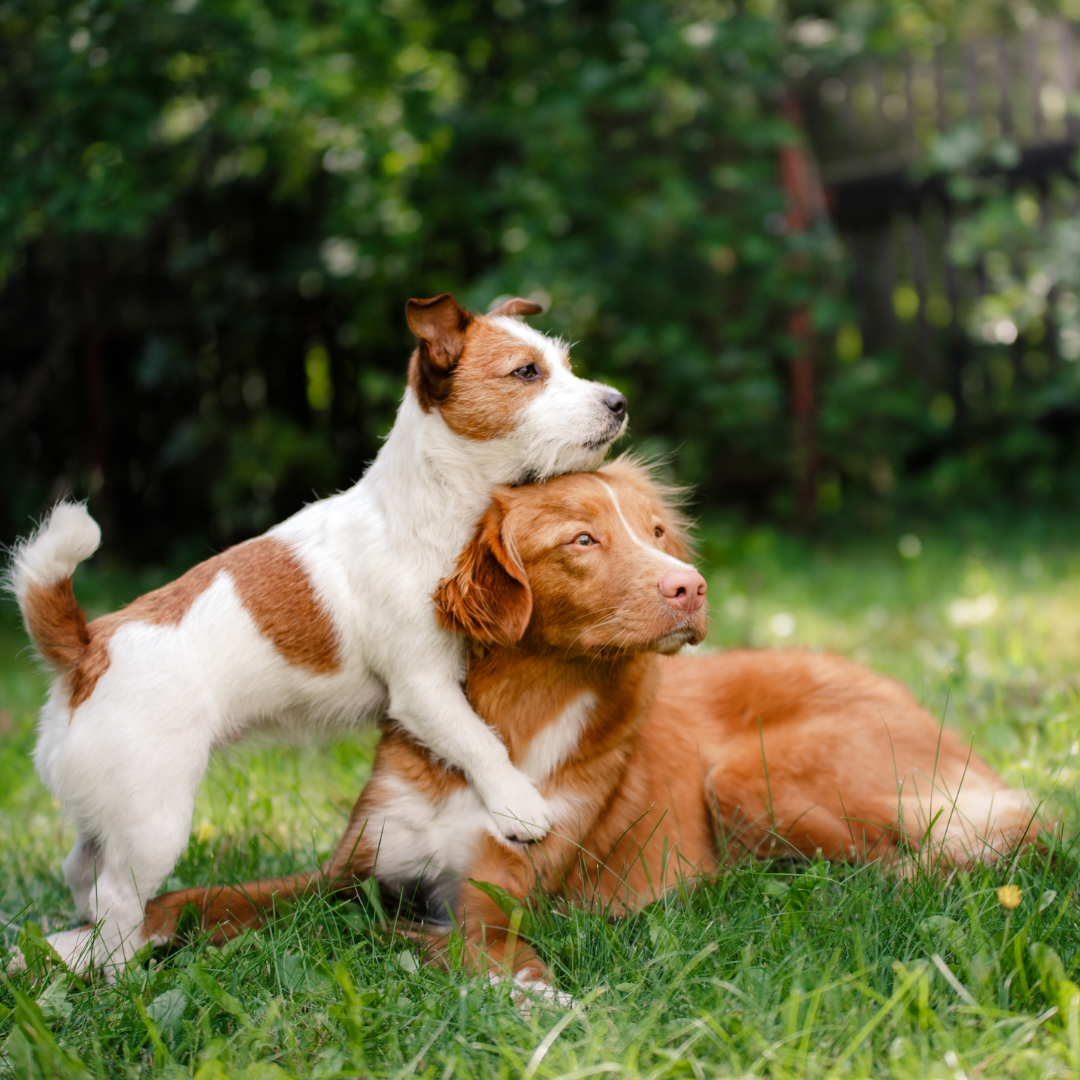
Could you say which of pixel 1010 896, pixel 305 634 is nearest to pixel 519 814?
pixel 305 634

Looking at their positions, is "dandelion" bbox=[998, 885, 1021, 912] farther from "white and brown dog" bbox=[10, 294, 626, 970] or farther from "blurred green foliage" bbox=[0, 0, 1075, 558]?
"blurred green foliage" bbox=[0, 0, 1075, 558]

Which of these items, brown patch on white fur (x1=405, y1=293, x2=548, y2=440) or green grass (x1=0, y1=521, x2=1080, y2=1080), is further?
brown patch on white fur (x1=405, y1=293, x2=548, y2=440)

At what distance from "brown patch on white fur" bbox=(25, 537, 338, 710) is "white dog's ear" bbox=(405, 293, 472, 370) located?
529mm

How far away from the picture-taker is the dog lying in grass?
209cm

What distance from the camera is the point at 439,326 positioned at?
2.36m

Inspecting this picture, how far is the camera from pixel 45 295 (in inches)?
288

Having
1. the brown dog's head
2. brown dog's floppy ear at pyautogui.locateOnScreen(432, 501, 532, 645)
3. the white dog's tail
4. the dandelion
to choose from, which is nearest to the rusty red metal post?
the brown dog's head

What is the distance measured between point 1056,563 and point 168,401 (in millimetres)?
5646

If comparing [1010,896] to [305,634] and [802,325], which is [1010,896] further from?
[802,325]

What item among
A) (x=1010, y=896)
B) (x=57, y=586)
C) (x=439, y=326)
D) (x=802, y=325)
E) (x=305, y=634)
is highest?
(x=439, y=326)

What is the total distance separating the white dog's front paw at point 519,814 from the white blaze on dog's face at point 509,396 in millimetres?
640

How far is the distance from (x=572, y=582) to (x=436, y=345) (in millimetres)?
620

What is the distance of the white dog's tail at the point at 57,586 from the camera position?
2.22 meters

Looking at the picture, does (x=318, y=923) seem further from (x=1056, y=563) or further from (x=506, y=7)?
Answer: (x=506, y=7)
